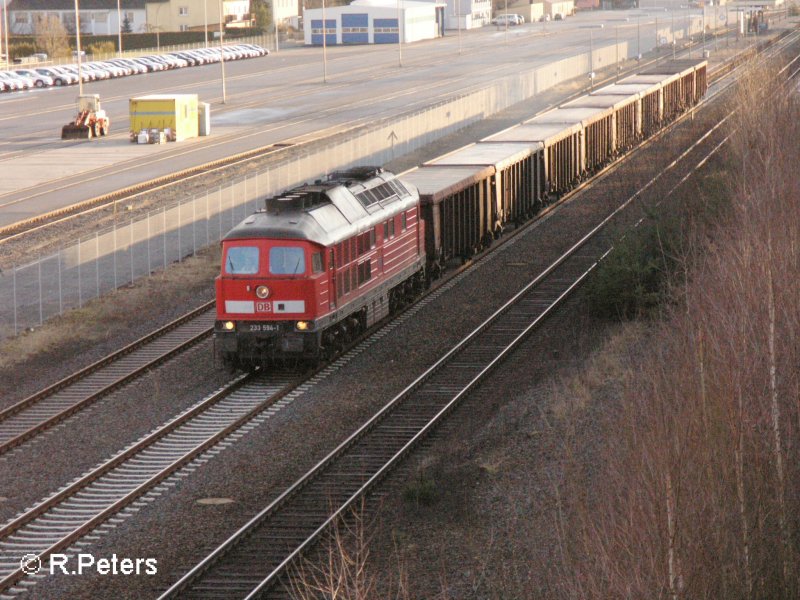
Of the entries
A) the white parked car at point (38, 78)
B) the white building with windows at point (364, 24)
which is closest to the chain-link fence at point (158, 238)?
the white parked car at point (38, 78)

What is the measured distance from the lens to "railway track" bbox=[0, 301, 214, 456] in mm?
26406

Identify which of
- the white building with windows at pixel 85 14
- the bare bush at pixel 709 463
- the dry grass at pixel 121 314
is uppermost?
the white building with windows at pixel 85 14

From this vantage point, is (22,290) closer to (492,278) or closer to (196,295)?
(196,295)

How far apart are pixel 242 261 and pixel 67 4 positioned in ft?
516

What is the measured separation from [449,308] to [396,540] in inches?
653

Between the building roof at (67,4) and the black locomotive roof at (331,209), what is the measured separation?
148 m

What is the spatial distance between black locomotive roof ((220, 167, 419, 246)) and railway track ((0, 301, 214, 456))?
13.6 ft

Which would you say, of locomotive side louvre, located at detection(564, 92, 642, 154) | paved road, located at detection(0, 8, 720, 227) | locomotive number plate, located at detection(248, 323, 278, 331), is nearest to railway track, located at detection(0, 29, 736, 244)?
paved road, located at detection(0, 8, 720, 227)

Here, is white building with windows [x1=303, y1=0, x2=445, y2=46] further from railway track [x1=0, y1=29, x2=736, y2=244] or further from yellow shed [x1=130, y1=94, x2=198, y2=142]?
yellow shed [x1=130, y1=94, x2=198, y2=142]

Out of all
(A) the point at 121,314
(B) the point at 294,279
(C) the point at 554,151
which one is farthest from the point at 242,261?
(C) the point at 554,151

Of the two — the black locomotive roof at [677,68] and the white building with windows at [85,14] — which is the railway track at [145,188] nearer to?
the black locomotive roof at [677,68]

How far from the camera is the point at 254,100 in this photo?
102m

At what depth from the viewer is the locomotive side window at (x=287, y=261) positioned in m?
28.3

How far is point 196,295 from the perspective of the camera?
128 feet
